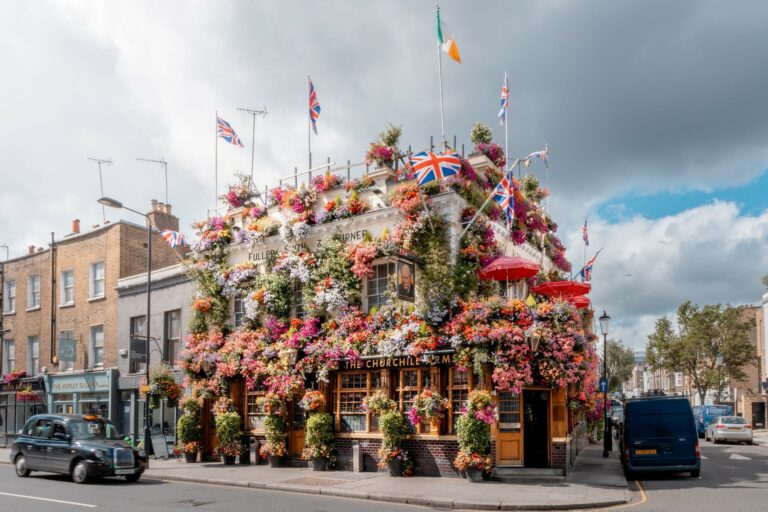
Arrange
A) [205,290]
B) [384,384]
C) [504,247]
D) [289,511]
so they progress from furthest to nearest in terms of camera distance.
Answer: [205,290]
[504,247]
[384,384]
[289,511]

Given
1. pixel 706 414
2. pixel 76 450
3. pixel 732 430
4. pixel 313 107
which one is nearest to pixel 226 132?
pixel 313 107

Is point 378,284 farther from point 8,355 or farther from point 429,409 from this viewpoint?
point 8,355

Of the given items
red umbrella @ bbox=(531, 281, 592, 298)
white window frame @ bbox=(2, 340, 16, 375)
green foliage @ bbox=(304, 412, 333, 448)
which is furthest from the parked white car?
white window frame @ bbox=(2, 340, 16, 375)

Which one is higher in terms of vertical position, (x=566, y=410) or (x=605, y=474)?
(x=566, y=410)

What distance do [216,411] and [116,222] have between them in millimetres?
10986

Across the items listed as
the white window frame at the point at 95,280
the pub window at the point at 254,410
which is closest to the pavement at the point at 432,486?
the pub window at the point at 254,410

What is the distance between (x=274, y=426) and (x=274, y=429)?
0.29 ft

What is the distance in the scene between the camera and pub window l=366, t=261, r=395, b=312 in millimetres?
20281

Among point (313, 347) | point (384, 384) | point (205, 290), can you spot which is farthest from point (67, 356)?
point (384, 384)

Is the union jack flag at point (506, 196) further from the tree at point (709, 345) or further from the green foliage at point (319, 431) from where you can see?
the tree at point (709, 345)

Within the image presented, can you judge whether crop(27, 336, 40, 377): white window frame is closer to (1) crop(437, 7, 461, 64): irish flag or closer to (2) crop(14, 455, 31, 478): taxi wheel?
(2) crop(14, 455, 31, 478): taxi wheel

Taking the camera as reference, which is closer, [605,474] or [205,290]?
[605,474]

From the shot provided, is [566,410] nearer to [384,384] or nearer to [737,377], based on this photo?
[384,384]

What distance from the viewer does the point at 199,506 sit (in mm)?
13680
